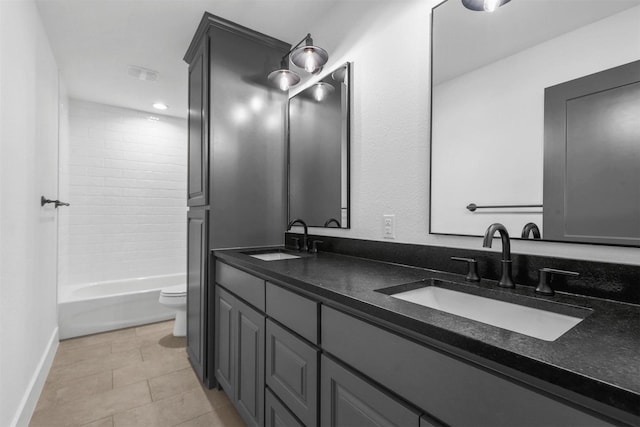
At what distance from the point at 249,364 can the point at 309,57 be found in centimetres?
172

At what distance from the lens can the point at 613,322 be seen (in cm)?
73

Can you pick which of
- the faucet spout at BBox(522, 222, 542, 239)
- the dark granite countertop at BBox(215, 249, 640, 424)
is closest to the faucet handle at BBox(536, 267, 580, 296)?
the dark granite countertop at BBox(215, 249, 640, 424)

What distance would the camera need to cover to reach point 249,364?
1.58 m

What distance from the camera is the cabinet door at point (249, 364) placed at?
57.5 inches

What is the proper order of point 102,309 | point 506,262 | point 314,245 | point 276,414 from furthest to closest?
point 102,309, point 314,245, point 276,414, point 506,262

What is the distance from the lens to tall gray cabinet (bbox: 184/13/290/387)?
2104mm

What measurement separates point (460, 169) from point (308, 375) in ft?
3.37

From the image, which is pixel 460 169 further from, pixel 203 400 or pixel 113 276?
pixel 113 276

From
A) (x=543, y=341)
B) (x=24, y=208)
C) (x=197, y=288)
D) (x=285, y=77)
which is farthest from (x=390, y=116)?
(x=24, y=208)

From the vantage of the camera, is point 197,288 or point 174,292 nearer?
point 197,288

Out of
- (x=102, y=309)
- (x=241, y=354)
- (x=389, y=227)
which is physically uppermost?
(x=389, y=227)

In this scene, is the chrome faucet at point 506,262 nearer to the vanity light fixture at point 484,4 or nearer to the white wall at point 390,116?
the white wall at point 390,116

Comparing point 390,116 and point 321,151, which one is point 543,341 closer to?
point 390,116

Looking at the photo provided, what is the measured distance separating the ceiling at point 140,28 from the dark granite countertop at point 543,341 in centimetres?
186
